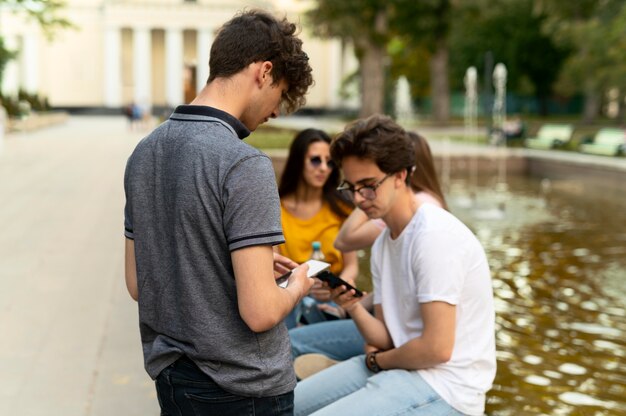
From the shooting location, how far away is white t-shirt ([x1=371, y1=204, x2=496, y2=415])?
10.6 feet

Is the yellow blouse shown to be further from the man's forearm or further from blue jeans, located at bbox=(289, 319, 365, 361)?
the man's forearm

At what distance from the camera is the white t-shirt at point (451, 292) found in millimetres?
3227

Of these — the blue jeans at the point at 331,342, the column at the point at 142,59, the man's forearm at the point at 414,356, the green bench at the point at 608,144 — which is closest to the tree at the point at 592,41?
the green bench at the point at 608,144

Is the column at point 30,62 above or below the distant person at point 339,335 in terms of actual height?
above

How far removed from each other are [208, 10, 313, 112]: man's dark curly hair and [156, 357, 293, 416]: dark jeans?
Result: 834 mm

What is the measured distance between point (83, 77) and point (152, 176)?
8100 cm

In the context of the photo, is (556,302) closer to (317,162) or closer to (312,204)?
(312,204)

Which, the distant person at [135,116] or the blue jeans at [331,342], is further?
the distant person at [135,116]

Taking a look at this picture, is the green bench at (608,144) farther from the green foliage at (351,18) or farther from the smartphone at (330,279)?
the smartphone at (330,279)

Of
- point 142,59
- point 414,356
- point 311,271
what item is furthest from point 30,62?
point 311,271

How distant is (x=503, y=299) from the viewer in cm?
805

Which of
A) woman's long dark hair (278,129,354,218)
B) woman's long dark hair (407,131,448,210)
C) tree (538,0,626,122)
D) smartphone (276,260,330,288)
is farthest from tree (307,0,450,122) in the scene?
smartphone (276,260,330,288)

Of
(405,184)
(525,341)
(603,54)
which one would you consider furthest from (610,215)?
(603,54)

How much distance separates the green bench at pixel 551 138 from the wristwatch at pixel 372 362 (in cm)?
2354
